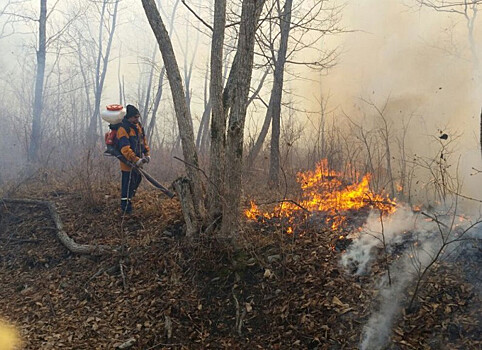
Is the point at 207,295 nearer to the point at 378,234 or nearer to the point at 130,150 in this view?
the point at 378,234

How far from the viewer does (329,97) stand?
15.4 m

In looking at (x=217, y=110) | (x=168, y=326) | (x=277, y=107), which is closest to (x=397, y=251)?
(x=168, y=326)

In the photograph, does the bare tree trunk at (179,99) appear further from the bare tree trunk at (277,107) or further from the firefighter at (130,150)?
the bare tree trunk at (277,107)

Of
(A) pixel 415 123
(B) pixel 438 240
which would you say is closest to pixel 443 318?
(B) pixel 438 240

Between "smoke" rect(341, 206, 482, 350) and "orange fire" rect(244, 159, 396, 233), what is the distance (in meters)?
0.44

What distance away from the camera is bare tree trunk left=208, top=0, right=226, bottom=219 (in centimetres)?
562

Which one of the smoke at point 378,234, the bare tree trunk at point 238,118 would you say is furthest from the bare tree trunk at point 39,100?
the smoke at point 378,234

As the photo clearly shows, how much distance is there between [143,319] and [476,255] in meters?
4.21

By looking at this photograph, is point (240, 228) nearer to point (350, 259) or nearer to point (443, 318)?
point (350, 259)

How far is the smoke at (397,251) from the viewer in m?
3.94

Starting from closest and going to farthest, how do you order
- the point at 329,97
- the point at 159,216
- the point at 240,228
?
the point at 240,228 < the point at 159,216 < the point at 329,97

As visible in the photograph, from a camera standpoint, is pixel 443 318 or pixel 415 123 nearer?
pixel 443 318

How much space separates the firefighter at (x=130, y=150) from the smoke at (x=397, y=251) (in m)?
3.99

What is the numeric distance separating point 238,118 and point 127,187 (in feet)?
9.49
